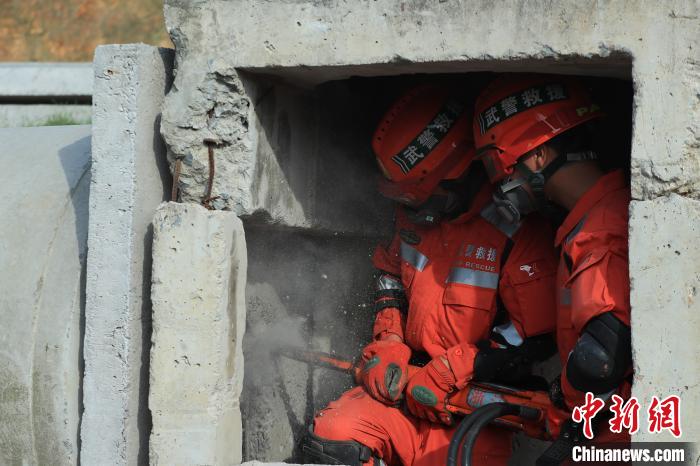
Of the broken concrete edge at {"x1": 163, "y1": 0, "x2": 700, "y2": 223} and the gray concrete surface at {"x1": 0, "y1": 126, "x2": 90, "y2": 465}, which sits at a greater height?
the broken concrete edge at {"x1": 163, "y1": 0, "x2": 700, "y2": 223}

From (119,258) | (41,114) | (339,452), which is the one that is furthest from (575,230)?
(41,114)

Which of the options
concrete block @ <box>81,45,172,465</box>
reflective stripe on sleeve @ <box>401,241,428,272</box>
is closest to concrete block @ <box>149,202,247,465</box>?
concrete block @ <box>81,45,172,465</box>

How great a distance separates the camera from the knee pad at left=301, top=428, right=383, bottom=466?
3801 mm

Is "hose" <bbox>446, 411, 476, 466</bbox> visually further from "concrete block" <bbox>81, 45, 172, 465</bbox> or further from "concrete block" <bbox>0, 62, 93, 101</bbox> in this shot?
"concrete block" <bbox>0, 62, 93, 101</bbox>

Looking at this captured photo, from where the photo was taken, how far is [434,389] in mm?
3873

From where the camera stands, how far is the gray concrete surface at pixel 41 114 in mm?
6477

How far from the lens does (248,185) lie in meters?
3.62

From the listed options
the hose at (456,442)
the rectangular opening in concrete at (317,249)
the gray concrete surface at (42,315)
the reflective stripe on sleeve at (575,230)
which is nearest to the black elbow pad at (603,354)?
the reflective stripe on sleeve at (575,230)

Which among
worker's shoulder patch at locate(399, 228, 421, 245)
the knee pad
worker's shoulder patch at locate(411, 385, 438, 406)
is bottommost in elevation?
the knee pad

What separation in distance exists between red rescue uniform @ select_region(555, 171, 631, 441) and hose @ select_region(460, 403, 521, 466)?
31 centimetres

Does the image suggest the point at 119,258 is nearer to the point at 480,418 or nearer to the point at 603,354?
the point at 480,418

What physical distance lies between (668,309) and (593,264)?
0.32 meters

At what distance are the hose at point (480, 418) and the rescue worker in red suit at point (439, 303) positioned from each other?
29 centimetres

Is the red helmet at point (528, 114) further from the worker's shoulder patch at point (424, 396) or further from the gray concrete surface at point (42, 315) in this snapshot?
the gray concrete surface at point (42, 315)
